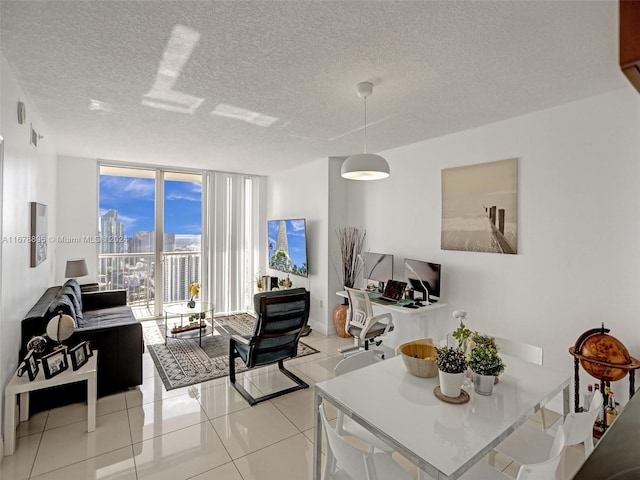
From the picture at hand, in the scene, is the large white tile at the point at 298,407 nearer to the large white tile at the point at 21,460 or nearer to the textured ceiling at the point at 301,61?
the large white tile at the point at 21,460

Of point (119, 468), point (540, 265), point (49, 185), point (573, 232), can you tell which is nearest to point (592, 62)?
point (573, 232)

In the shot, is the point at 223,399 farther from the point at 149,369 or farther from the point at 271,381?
the point at 149,369

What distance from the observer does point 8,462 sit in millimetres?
2174

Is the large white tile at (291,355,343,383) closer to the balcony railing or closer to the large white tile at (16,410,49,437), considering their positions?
the large white tile at (16,410,49,437)

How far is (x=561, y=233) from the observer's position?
9.03 ft

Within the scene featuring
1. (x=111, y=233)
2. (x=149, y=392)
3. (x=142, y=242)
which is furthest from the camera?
(x=142, y=242)

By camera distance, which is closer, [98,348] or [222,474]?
[222,474]

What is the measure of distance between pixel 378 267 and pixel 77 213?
15.2ft

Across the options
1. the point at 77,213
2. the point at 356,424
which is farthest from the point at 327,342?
the point at 77,213

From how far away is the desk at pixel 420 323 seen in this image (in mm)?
3470

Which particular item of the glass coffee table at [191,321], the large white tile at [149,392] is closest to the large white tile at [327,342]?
the glass coffee table at [191,321]

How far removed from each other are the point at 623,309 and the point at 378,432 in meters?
2.32

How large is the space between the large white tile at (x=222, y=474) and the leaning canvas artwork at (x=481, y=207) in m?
2.87

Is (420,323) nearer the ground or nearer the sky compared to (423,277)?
nearer the ground
